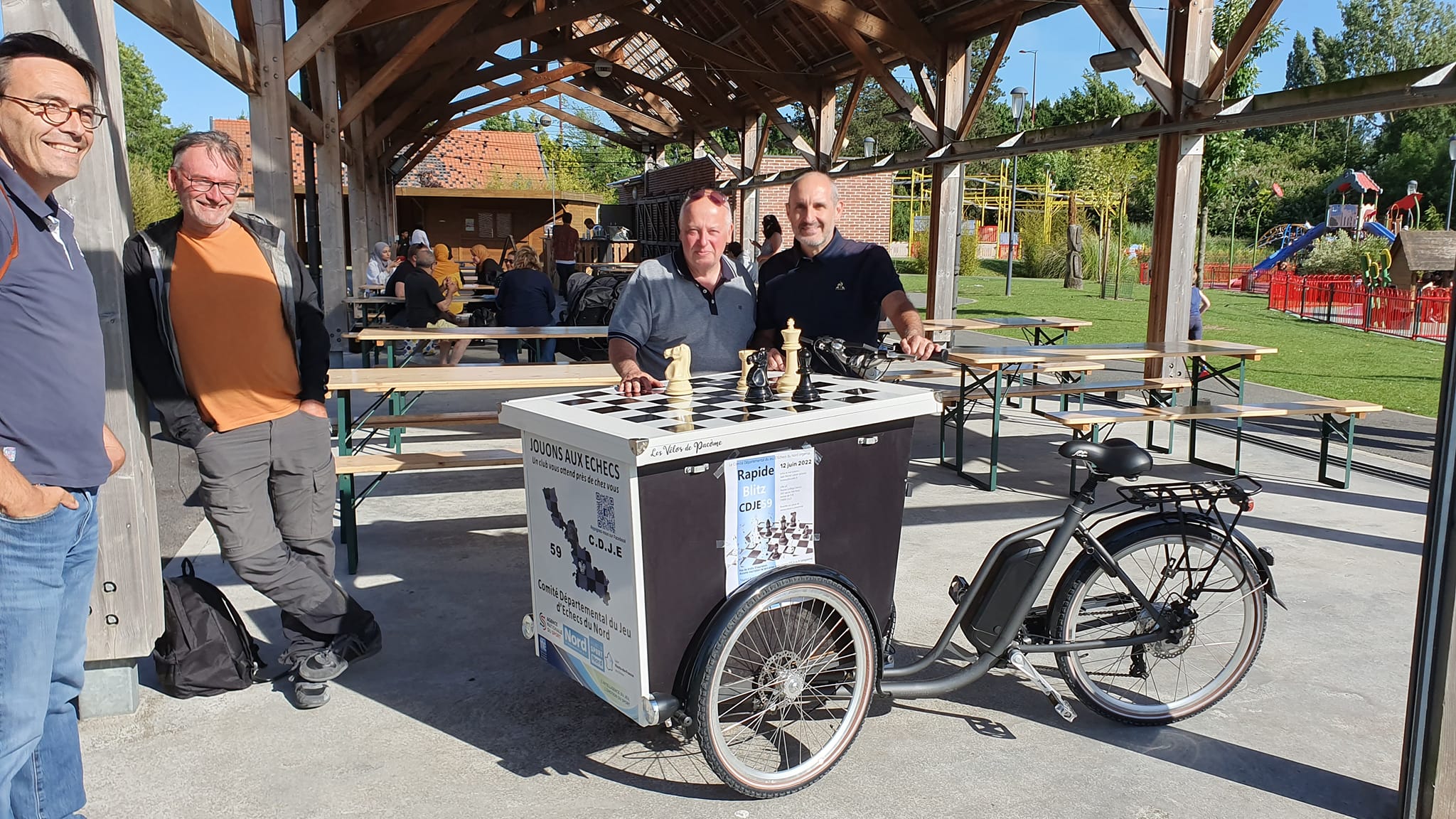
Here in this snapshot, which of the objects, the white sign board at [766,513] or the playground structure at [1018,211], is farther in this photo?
the playground structure at [1018,211]

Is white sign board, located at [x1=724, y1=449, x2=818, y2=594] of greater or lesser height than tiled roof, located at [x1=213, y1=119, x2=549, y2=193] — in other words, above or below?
below

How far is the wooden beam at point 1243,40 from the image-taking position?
26.3 ft

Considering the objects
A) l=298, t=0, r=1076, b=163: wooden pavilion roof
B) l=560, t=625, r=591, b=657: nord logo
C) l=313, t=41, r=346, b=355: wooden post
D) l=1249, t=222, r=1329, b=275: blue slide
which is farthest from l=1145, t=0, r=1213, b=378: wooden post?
l=1249, t=222, r=1329, b=275: blue slide

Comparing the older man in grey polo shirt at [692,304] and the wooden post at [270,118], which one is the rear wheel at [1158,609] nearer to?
the older man in grey polo shirt at [692,304]

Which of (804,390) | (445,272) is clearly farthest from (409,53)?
(804,390)

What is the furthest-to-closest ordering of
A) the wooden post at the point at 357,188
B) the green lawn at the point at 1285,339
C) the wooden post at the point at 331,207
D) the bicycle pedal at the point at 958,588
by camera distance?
the wooden post at the point at 357,188 → the wooden post at the point at 331,207 → the green lawn at the point at 1285,339 → the bicycle pedal at the point at 958,588

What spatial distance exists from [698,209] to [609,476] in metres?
1.27

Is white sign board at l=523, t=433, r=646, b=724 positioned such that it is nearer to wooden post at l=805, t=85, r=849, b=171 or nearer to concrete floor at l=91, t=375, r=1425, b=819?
concrete floor at l=91, t=375, r=1425, b=819

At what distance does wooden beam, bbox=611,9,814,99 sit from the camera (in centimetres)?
1513

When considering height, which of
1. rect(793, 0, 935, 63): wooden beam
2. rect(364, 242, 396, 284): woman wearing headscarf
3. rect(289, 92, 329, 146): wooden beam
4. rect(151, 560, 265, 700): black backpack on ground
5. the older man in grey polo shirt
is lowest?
rect(151, 560, 265, 700): black backpack on ground

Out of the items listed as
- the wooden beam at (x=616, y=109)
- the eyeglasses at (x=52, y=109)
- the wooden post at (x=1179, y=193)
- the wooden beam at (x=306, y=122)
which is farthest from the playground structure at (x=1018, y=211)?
the eyeglasses at (x=52, y=109)

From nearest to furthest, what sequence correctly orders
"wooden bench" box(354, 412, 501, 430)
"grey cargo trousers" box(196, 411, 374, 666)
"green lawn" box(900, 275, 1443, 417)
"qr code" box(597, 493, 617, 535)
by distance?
"qr code" box(597, 493, 617, 535) < "grey cargo trousers" box(196, 411, 374, 666) < "wooden bench" box(354, 412, 501, 430) < "green lawn" box(900, 275, 1443, 417)

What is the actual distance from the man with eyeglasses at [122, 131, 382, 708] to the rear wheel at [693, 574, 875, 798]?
1.53 m

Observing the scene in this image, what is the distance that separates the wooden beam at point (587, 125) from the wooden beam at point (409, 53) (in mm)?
12634
